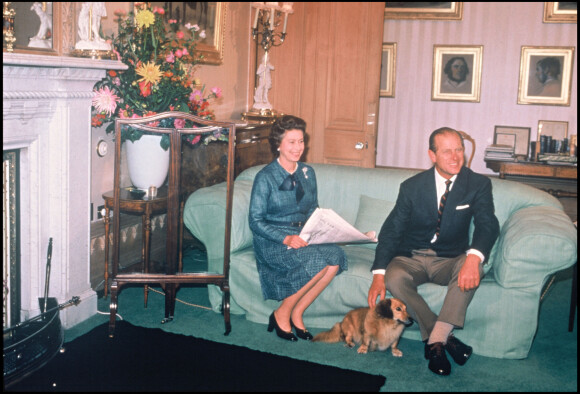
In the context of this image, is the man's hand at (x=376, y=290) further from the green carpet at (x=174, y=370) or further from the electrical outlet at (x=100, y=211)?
the electrical outlet at (x=100, y=211)

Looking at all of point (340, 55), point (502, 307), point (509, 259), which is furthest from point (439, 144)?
point (340, 55)

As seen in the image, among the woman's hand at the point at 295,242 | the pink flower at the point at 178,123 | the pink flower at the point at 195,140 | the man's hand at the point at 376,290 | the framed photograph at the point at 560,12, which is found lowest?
the man's hand at the point at 376,290

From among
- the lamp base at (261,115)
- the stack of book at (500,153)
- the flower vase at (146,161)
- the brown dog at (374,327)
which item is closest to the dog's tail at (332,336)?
the brown dog at (374,327)

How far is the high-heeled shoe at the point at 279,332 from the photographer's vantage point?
12.3 feet

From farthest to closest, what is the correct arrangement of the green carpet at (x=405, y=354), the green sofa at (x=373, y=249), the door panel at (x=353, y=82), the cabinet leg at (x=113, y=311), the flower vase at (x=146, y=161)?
1. the door panel at (x=353, y=82)
2. the flower vase at (x=146, y=161)
3. the cabinet leg at (x=113, y=311)
4. the green sofa at (x=373, y=249)
5. the green carpet at (x=405, y=354)

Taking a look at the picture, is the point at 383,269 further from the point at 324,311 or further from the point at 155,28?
the point at 155,28

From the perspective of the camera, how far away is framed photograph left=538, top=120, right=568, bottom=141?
7.12m

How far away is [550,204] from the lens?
4.03 m

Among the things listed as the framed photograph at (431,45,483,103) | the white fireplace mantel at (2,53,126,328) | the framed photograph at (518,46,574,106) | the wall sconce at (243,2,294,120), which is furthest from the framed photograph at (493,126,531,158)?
the white fireplace mantel at (2,53,126,328)

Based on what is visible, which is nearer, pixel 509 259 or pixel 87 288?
pixel 509 259

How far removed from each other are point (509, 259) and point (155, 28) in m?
2.68

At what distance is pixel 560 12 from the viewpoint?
6.96 metres

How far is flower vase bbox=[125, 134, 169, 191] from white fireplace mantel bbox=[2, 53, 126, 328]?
38 cm

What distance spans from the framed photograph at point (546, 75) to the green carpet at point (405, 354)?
343 centimetres
